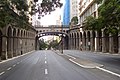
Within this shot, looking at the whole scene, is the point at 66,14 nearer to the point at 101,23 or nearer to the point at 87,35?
the point at 87,35

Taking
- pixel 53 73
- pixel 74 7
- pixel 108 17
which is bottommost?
pixel 53 73

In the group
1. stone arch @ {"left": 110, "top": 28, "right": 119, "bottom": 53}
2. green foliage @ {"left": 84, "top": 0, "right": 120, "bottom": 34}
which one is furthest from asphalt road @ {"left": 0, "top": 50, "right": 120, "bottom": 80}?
stone arch @ {"left": 110, "top": 28, "right": 119, "bottom": 53}

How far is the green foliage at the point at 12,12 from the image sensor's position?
2537cm

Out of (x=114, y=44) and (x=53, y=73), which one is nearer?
(x=53, y=73)

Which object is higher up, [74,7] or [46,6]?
[74,7]

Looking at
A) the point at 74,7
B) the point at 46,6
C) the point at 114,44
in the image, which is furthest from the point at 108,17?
the point at 74,7

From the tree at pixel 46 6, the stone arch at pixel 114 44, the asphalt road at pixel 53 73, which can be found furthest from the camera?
the stone arch at pixel 114 44

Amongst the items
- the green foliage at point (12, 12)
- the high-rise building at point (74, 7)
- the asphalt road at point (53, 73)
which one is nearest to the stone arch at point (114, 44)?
the green foliage at point (12, 12)

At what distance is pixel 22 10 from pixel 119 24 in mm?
12408

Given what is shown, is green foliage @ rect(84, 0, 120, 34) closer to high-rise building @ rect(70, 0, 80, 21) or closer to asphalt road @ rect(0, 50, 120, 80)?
asphalt road @ rect(0, 50, 120, 80)

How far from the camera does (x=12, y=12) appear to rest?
28000mm

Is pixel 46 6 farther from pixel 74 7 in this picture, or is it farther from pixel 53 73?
pixel 74 7

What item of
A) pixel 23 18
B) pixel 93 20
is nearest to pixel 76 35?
pixel 93 20

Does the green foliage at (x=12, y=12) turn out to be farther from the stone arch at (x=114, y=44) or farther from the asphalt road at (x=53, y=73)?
the stone arch at (x=114, y=44)
